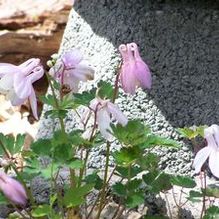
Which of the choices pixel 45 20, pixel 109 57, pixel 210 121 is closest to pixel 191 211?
pixel 210 121

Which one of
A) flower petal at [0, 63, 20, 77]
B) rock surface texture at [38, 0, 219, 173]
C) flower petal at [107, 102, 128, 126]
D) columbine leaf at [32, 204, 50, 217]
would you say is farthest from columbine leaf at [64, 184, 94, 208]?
rock surface texture at [38, 0, 219, 173]

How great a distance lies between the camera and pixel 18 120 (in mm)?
3346

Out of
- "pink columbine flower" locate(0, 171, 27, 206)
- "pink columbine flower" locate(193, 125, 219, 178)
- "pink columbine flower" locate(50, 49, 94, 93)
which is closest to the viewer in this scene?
"pink columbine flower" locate(0, 171, 27, 206)

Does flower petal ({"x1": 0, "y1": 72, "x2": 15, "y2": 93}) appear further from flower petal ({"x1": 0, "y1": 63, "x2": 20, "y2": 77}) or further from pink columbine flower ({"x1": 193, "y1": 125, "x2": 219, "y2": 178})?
pink columbine flower ({"x1": 193, "y1": 125, "x2": 219, "y2": 178})

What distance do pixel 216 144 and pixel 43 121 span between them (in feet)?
3.61

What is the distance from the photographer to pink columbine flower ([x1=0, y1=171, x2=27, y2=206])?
4.30ft

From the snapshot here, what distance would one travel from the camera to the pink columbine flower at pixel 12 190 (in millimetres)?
1312

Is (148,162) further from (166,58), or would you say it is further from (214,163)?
(166,58)

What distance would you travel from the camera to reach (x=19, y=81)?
144 centimetres

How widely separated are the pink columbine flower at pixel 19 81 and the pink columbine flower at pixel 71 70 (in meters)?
0.08

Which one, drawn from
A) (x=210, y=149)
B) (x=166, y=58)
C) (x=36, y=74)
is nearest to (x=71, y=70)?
(x=36, y=74)

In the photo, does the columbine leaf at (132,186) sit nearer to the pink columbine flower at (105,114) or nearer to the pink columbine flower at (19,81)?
the pink columbine flower at (105,114)

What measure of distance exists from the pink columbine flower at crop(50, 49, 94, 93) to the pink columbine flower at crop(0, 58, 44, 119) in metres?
0.08

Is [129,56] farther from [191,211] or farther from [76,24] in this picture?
[76,24]
